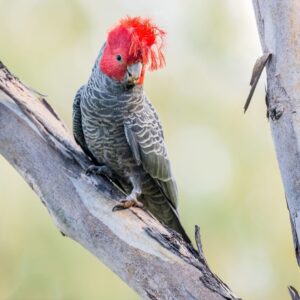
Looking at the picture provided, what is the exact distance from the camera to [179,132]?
5285 millimetres

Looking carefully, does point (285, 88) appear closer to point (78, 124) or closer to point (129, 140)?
point (129, 140)

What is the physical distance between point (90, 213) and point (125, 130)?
875 millimetres

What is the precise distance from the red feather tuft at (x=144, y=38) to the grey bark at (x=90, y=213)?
541mm

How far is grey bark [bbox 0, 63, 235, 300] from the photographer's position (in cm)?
246

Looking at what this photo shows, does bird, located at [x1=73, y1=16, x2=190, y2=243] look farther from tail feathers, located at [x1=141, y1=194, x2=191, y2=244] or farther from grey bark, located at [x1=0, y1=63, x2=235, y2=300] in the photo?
grey bark, located at [x1=0, y1=63, x2=235, y2=300]

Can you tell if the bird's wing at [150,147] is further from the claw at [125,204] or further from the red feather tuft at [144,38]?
the claw at [125,204]

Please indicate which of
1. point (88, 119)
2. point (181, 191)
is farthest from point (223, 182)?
point (88, 119)

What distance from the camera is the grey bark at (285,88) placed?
2.45 m

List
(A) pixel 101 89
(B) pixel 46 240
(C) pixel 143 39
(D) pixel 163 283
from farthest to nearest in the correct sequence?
(B) pixel 46 240 → (A) pixel 101 89 → (C) pixel 143 39 → (D) pixel 163 283

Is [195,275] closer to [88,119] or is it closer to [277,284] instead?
[88,119]

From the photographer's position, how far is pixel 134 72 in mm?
3316

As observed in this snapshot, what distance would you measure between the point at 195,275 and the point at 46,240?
7.98ft

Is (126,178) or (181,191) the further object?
(181,191)

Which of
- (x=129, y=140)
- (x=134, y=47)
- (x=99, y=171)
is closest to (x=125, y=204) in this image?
(x=99, y=171)
